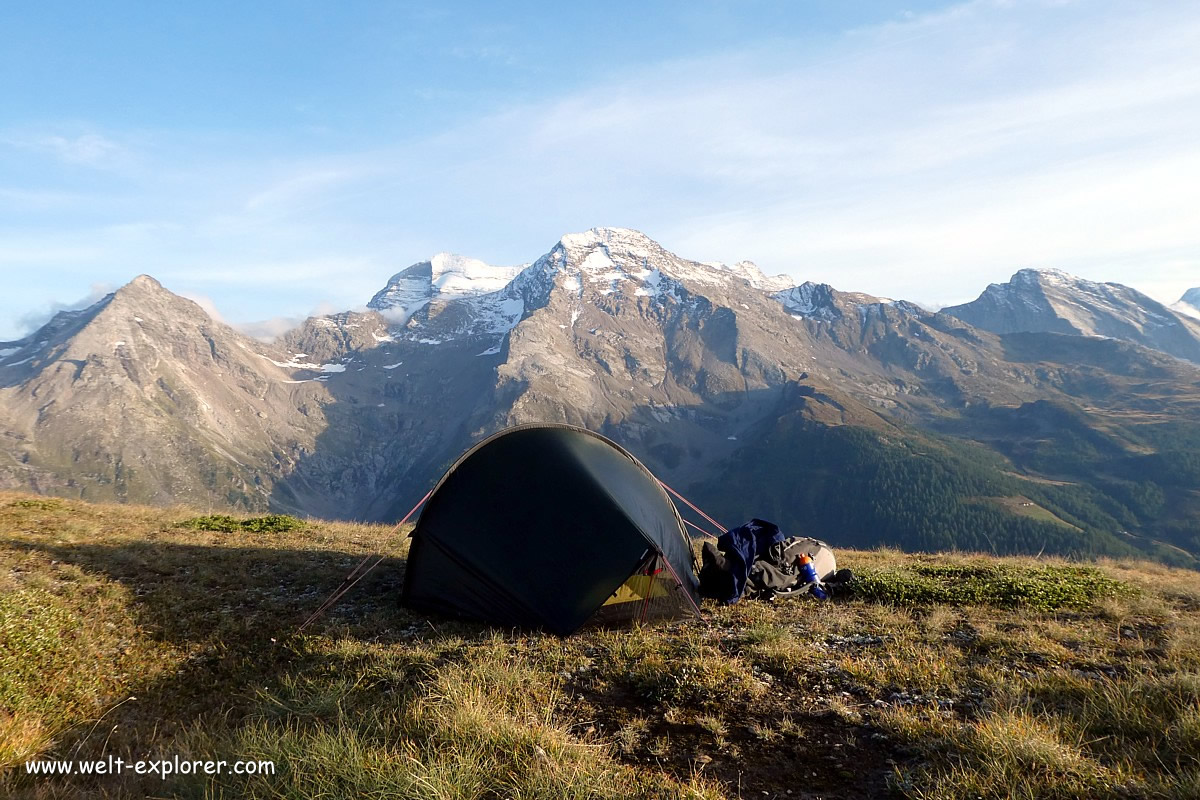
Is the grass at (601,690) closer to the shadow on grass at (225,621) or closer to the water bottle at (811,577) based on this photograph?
the shadow on grass at (225,621)

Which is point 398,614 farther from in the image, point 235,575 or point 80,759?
point 80,759

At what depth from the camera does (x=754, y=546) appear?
13820 millimetres

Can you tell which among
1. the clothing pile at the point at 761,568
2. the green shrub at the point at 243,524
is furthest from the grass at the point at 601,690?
the green shrub at the point at 243,524

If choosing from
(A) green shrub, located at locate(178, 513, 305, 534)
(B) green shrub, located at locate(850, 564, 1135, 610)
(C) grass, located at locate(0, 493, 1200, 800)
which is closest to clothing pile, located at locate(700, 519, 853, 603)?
(C) grass, located at locate(0, 493, 1200, 800)

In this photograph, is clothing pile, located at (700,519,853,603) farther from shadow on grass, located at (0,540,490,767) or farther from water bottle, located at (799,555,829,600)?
shadow on grass, located at (0,540,490,767)

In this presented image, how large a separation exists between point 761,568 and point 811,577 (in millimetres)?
1208

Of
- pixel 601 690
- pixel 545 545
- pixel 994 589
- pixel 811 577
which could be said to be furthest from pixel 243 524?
pixel 994 589

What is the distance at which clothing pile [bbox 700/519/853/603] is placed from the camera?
13266mm

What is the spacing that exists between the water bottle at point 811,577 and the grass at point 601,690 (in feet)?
1.80

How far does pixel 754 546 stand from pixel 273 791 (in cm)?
1057

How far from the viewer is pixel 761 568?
13.6 metres

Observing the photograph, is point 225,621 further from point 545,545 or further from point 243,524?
point 243,524

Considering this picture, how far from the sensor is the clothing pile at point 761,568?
13.3 metres

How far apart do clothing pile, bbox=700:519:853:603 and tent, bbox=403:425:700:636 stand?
0.61 meters
